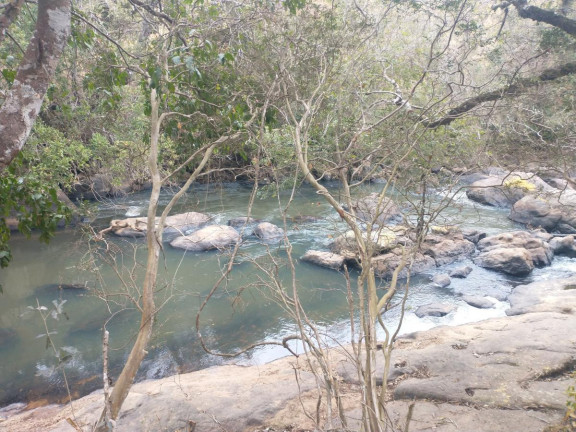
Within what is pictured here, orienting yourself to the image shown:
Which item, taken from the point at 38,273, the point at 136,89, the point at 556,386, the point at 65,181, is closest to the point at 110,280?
the point at 38,273

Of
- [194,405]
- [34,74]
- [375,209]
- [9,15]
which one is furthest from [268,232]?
[34,74]

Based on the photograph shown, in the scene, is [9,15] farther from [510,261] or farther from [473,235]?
[473,235]

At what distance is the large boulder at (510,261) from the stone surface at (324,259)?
3.16 metres

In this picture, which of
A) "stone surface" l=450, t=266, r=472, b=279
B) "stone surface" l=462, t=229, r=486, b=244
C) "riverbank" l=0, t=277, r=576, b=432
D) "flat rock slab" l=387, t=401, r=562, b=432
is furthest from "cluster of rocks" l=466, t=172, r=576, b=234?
"flat rock slab" l=387, t=401, r=562, b=432

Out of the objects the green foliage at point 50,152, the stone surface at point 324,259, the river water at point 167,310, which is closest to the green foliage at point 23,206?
the river water at point 167,310

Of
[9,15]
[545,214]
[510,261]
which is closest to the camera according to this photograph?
[9,15]

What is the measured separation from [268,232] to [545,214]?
24.9 feet

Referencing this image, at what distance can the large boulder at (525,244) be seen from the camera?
10.1 metres

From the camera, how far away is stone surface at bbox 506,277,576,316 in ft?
23.9

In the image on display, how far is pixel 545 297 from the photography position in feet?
25.9

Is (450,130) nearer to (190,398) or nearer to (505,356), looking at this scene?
(505,356)

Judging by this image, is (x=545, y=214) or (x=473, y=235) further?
(x=545, y=214)

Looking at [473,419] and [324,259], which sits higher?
[473,419]

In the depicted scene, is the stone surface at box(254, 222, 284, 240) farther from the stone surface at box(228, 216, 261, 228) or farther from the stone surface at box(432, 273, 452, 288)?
the stone surface at box(432, 273, 452, 288)
